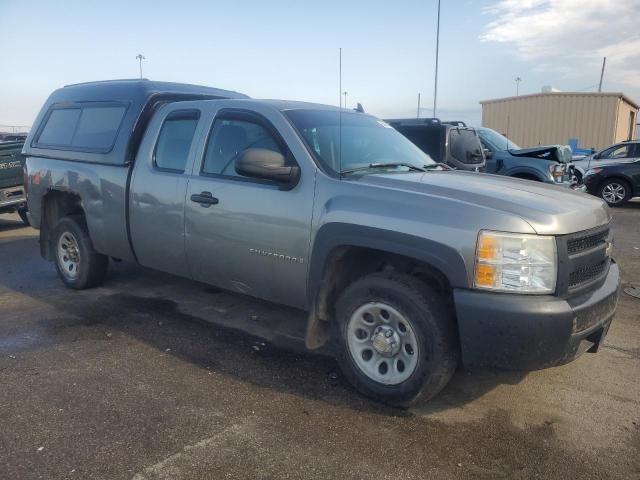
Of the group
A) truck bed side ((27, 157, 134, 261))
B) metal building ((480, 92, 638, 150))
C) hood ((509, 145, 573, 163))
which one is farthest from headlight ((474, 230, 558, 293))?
metal building ((480, 92, 638, 150))

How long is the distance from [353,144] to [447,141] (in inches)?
170

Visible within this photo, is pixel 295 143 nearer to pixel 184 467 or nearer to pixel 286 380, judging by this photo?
pixel 286 380

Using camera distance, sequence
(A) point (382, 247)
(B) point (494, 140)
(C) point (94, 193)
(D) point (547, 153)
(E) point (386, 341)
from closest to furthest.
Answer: (A) point (382, 247) → (E) point (386, 341) → (C) point (94, 193) → (D) point (547, 153) → (B) point (494, 140)

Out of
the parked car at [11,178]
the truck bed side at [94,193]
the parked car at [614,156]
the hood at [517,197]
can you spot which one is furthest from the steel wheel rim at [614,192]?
the parked car at [11,178]

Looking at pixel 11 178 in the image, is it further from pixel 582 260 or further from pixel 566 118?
pixel 566 118

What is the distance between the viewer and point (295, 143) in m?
3.79

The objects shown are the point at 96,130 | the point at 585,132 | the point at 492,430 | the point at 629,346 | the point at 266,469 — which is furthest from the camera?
the point at 585,132

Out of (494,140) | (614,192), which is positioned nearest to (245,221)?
(494,140)

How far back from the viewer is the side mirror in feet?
11.8

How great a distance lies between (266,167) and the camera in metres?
3.61

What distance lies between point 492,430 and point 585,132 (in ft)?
88.7

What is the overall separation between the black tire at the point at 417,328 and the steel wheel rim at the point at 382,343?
0.11ft

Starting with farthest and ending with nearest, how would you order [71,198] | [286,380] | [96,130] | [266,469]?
[71,198], [96,130], [286,380], [266,469]

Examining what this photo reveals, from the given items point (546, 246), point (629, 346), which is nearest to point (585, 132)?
point (629, 346)
